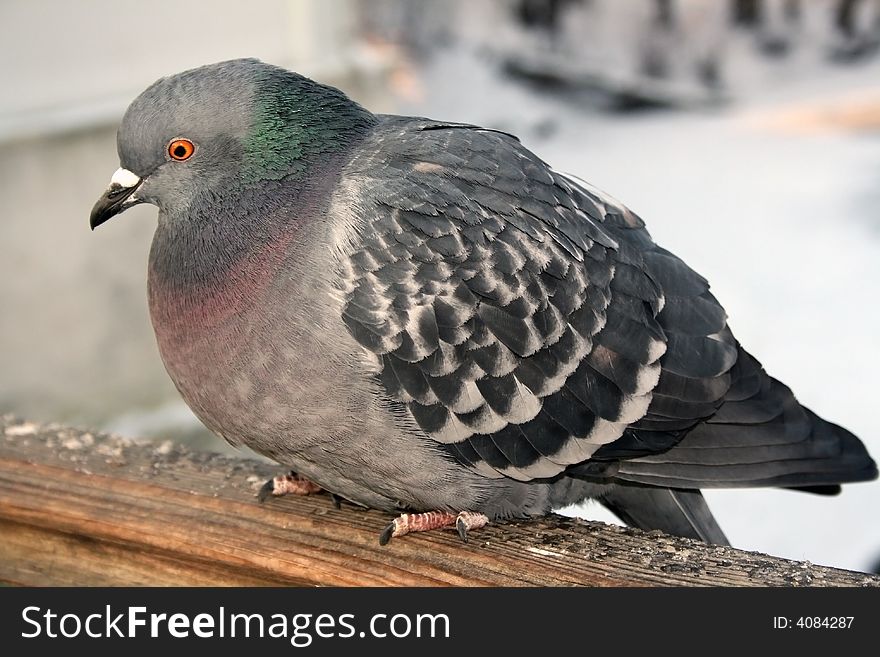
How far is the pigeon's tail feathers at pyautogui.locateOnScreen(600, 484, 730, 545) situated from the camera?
8.00 ft

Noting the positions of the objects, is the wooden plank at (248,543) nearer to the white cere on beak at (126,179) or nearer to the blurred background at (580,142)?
the white cere on beak at (126,179)

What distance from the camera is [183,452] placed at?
2.45 meters

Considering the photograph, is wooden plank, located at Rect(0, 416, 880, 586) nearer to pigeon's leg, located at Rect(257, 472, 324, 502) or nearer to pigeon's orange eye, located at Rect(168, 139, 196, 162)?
pigeon's leg, located at Rect(257, 472, 324, 502)

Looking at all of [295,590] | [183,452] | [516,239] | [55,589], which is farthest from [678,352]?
[55,589]

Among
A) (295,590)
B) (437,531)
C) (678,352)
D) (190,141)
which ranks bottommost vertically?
(295,590)

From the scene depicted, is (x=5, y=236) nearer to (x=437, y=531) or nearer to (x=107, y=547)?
(x=107, y=547)

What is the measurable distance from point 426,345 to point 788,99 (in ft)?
16.2

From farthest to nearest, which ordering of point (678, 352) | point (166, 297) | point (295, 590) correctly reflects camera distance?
1. point (678, 352)
2. point (166, 297)
3. point (295, 590)

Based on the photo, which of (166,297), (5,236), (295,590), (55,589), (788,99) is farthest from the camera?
(788,99)

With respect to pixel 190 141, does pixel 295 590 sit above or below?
below

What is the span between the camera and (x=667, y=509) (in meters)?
2.44

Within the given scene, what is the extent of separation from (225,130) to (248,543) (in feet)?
2.57

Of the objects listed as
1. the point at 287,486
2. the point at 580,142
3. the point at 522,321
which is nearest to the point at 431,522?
the point at 287,486

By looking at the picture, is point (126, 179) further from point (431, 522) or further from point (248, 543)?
point (431, 522)
